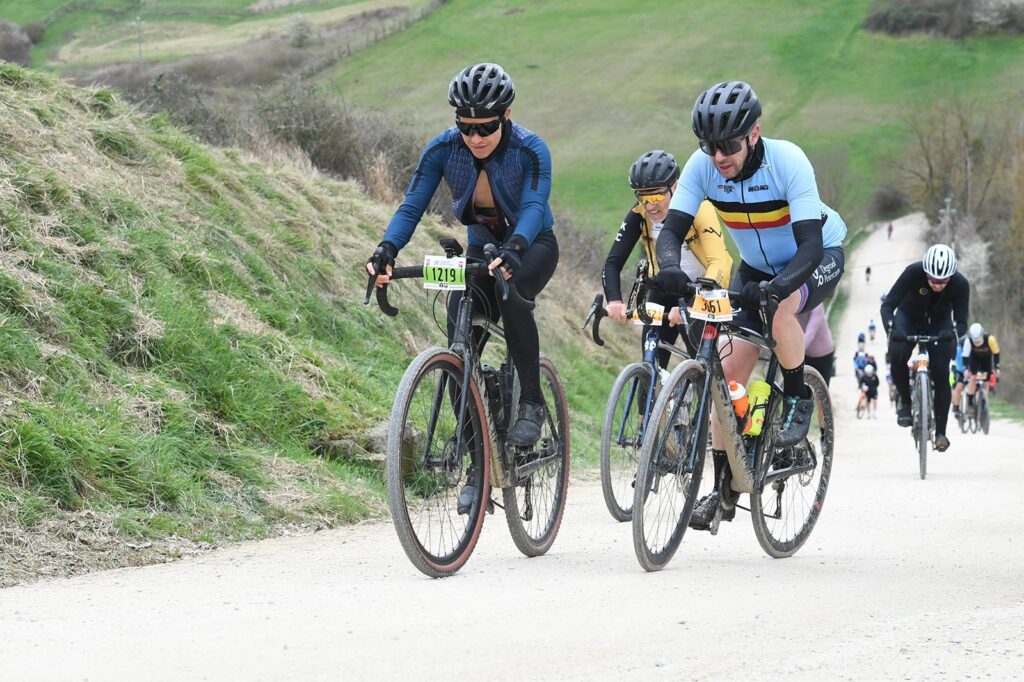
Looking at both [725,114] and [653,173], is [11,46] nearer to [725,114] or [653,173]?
[653,173]

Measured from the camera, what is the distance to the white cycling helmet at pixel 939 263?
13027 mm

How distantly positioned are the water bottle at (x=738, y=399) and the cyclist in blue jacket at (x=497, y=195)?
101 centimetres

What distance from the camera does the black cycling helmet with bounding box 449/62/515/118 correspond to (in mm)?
6883

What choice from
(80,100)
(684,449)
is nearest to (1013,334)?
(80,100)

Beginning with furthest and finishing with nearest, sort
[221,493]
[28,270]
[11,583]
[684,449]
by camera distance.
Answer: [28,270] < [221,493] < [684,449] < [11,583]

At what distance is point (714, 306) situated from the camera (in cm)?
672

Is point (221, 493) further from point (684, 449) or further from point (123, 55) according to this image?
point (123, 55)

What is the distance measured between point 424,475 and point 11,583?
1.97 meters

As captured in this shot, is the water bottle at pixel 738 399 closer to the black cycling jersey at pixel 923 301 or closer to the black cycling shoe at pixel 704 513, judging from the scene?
the black cycling shoe at pixel 704 513

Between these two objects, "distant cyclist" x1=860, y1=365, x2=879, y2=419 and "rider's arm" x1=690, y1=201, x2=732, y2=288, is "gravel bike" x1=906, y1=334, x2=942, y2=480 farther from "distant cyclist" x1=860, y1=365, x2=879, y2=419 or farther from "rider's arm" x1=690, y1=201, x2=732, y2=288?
"distant cyclist" x1=860, y1=365, x2=879, y2=419

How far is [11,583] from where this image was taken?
6.29m

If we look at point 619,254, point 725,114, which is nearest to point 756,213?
point 725,114

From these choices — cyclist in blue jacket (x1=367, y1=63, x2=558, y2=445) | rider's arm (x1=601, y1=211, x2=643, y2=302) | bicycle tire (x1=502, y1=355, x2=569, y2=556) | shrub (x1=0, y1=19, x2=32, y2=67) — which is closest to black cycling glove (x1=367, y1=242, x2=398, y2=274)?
cyclist in blue jacket (x1=367, y1=63, x2=558, y2=445)

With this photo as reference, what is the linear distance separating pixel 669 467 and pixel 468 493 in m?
1.01
